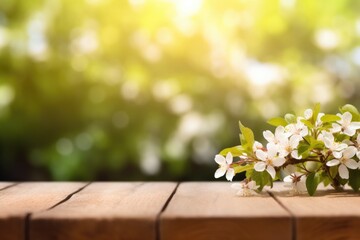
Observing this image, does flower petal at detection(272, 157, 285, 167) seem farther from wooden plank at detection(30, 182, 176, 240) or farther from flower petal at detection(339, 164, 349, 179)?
wooden plank at detection(30, 182, 176, 240)

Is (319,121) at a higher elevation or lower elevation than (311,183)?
higher

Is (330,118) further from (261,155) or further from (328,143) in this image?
(261,155)

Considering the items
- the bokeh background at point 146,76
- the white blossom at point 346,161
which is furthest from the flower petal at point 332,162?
the bokeh background at point 146,76

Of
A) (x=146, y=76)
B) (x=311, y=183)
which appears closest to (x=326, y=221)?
(x=311, y=183)

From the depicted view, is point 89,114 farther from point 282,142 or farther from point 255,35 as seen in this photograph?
point 282,142

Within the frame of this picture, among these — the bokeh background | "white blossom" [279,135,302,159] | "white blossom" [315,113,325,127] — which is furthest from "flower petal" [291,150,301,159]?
the bokeh background

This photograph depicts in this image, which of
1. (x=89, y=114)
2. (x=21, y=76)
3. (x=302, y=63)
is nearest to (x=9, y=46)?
(x=21, y=76)
